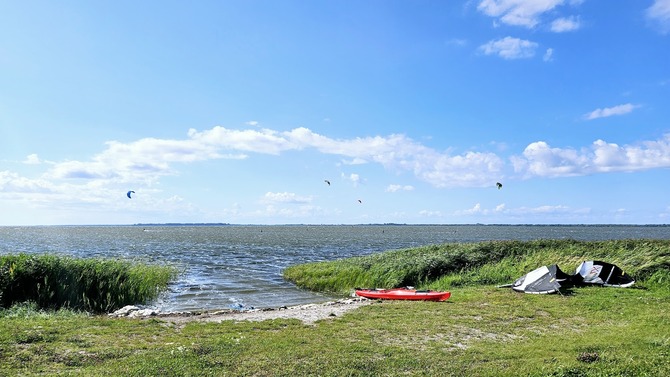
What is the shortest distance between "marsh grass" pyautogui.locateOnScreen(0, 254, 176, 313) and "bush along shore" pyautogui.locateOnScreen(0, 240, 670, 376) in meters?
1.74

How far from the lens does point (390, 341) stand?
12016 millimetres

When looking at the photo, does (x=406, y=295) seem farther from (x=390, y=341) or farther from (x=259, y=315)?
(x=390, y=341)

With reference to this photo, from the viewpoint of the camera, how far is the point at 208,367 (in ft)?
30.9

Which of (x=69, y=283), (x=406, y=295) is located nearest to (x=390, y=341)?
(x=406, y=295)

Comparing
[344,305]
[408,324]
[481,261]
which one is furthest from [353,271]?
[408,324]

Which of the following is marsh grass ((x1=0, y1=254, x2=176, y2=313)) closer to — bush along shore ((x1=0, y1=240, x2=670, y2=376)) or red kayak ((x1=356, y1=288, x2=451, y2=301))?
bush along shore ((x1=0, y1=240, x2=670, y2=376))

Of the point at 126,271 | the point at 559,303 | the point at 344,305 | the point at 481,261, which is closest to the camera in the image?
the point at 559,303

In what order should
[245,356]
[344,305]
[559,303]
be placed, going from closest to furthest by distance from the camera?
[245,356], [559,303], [344,305]

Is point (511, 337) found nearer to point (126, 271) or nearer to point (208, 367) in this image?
point (208, 367)

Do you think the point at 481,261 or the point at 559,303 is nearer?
the point at 559,303

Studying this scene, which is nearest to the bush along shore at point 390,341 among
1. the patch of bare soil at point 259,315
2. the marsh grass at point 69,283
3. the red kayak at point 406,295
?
the patch of bare soil at point 259,315

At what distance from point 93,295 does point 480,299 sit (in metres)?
17.6

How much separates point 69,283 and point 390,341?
51.3ft

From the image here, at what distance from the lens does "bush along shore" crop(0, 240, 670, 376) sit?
9.38 metres
